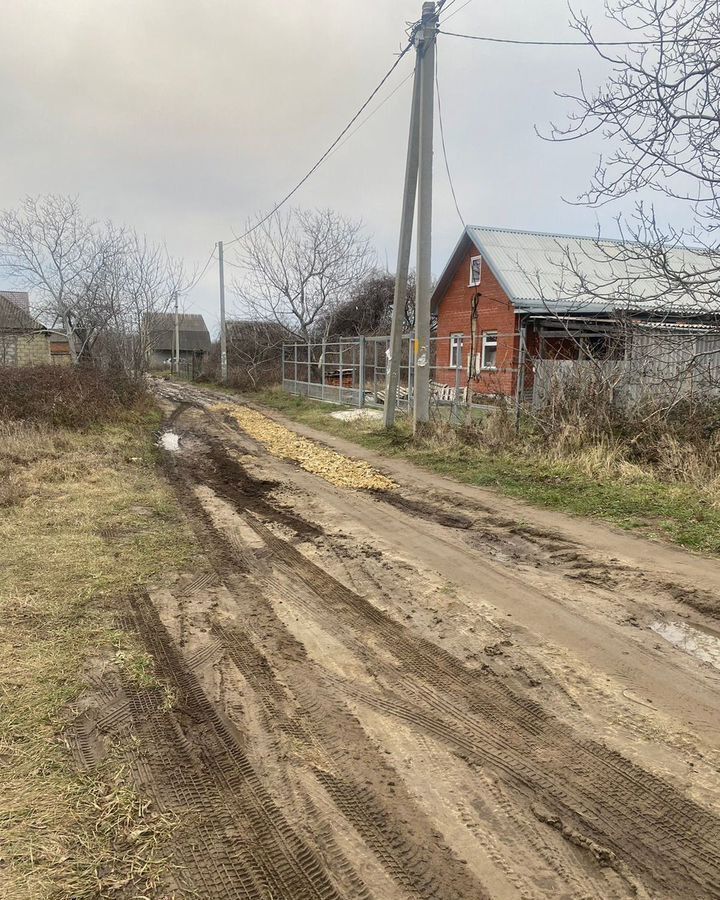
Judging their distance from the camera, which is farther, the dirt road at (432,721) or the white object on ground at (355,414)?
the white object on ground at (355,414)

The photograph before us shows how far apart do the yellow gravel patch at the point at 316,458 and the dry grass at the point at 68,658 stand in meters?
2.70

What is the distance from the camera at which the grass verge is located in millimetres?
6125

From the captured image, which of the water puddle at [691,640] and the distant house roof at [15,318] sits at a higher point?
the distant house roof at [15,318]

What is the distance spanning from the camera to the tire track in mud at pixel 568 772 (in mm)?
2131

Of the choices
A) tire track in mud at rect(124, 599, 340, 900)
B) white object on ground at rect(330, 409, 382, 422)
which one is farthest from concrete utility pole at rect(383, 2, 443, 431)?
tire track in mud at rect(124, 599, 340, 900)

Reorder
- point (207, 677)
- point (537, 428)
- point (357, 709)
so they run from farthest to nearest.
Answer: point (537, 428) < point (207, 677) < point (357, 709)

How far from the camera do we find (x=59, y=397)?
12820 millimetres

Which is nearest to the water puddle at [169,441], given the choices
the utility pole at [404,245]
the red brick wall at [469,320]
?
the utility pole at [404,245]

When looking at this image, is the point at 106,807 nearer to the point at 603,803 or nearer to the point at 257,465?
the point at 603,803

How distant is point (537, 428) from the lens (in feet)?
33.2

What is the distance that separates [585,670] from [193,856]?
92.0 inches

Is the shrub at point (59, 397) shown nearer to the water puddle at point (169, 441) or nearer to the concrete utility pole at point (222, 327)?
the water puddle at point (169, 441)

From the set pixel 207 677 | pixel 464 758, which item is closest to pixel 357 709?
pixel 464 758

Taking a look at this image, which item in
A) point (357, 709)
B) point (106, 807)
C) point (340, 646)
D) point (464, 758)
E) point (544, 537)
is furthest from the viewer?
point (544, 537)
